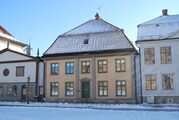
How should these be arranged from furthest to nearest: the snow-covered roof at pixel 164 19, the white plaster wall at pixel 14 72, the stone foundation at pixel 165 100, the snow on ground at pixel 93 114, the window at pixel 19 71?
the window at pixel 19 71
the white plaster wall at pixel 14 72
the snow-covered roof at pixel 164 19
the stone foundation at pixel 165 100
the snow on ground at pixel 93 114

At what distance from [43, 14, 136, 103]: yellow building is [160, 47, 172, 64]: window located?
3242mm

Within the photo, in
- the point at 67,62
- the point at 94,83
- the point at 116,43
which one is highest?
the point at 116,43

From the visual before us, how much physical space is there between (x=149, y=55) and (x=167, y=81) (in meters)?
3.54

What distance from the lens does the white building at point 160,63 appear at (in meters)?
30.3

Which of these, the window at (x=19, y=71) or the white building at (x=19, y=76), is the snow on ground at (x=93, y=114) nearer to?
the white building at (x=19, y=76)

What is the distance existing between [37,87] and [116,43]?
1206 centimetres

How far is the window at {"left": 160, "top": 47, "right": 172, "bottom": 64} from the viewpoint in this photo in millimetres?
30844

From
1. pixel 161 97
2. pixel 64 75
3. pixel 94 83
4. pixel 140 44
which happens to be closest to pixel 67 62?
pixel 64 75

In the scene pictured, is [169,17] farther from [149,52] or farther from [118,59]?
Result: [118,59]

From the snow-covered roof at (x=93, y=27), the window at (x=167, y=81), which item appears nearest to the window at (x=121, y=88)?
the window at (x=167, y=81)

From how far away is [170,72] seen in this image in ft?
100

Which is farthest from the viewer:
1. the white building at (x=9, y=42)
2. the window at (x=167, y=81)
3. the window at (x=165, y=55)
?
the white building at (x=9, y=42)

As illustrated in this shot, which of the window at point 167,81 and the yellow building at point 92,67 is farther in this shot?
the yellow building at point 92,67

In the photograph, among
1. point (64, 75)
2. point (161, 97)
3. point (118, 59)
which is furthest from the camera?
point (64, 75)
